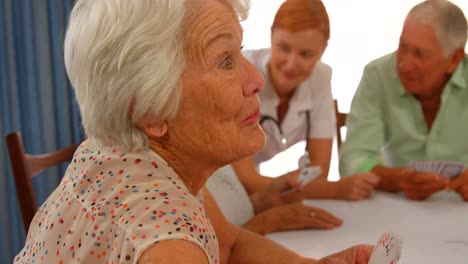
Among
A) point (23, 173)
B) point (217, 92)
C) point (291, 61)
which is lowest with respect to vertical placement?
point (23, 173)

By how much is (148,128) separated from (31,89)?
2.22 m

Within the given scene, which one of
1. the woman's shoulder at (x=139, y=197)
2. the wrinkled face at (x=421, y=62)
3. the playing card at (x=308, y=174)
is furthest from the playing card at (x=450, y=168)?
the woman's shoulder at (x=139, y=197)

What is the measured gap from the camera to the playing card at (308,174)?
190 cm

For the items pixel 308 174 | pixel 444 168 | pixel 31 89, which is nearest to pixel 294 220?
pixel 308 174

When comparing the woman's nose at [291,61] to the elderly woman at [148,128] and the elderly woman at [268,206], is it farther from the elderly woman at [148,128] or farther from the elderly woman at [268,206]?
the elderly woman at [148,128]

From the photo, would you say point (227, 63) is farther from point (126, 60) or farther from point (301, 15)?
point (301, 15)

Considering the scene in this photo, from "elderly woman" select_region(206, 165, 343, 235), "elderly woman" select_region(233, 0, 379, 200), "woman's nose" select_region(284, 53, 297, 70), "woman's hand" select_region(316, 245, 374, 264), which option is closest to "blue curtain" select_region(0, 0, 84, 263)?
"elderly woman" select_region(233, 0, 379, 200)

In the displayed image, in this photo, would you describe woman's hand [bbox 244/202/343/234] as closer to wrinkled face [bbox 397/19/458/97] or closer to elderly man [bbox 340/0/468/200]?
elderly man [bbox 340/0/468/200]

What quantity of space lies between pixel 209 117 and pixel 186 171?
11cm

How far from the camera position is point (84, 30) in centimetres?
94

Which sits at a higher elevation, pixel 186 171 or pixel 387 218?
pixel 186 171

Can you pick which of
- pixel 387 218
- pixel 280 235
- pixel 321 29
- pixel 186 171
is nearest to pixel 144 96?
pixel 186 171

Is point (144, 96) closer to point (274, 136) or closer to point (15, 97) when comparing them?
point (274, 136)

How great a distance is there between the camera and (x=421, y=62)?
86.0 inches
